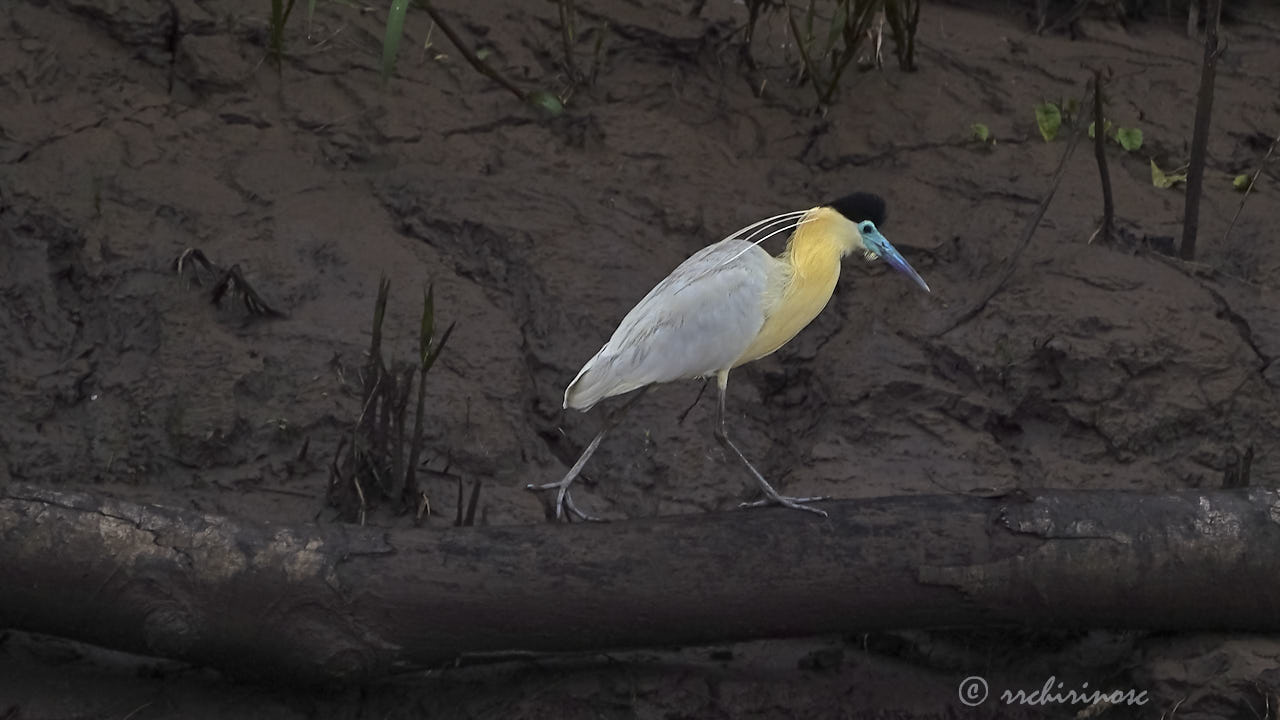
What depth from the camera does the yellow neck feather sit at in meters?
4.30

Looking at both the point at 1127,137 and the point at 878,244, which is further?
the point at 1127,137

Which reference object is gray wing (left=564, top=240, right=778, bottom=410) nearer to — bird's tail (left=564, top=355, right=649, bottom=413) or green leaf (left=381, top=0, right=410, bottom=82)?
bird's tail (left=564, top=355, right=649, bottom=413)

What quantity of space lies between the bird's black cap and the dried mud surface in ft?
3.16

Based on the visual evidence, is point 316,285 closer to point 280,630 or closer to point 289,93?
point 289,93

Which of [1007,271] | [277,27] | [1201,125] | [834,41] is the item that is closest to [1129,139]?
[1201,125]

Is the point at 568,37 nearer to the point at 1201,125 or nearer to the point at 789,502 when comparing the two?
the point at 1201,125

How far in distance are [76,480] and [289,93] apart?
1950 mm

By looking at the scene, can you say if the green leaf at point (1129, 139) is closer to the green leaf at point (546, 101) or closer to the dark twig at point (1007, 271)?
the dark twig at point (1007, 271)

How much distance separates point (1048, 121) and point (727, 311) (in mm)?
2541

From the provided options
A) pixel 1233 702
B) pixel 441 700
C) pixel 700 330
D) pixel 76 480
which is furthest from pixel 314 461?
pixel 1233 702

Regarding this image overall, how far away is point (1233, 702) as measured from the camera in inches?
154

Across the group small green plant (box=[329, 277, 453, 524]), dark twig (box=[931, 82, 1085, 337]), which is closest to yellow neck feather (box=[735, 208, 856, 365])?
small green plant (box=[329, 277, 453, 524])

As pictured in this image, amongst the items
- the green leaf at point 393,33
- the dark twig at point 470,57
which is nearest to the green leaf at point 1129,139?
the dark twig at point 470,57

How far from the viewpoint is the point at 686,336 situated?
416 cm
